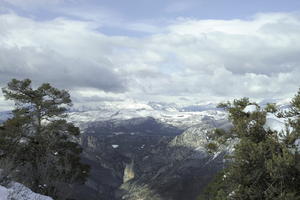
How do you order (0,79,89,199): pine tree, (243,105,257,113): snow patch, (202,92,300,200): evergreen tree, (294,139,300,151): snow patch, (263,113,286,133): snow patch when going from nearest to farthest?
(202,92,300,200): evergreen tree, (294,139,300,151): snow patch, (263,113,286,133): snow patch, (243,105,257,113): snow patch, (0,79,89,199): pine tree

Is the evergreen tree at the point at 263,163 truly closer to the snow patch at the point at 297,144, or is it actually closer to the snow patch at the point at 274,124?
the snow patch at the point at 297,144

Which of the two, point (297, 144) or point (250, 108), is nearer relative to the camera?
point (297, 144)

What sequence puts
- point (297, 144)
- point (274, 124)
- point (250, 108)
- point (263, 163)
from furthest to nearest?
point (250, 108), point (274, 124), point (297, 144), point (263, 163)

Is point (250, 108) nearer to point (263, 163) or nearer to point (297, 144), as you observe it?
point (297, 144)

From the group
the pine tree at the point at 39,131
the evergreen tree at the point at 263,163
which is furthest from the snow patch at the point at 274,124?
the pine tree at the point at 39,131

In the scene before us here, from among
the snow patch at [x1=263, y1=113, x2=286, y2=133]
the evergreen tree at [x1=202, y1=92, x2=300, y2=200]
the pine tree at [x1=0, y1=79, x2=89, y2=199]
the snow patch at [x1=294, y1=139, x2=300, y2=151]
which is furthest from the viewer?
the pine tree at [x1=0, y1=79, x2=89, y2=199]

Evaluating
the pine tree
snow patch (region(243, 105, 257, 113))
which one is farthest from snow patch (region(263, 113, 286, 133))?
the pine tree

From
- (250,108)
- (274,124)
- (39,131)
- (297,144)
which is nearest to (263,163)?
(297,144)

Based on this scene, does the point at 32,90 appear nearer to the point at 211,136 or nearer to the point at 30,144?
the point at 30,144

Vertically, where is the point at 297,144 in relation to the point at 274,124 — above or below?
below

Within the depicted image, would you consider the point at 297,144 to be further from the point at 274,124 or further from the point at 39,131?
the point at 39,131

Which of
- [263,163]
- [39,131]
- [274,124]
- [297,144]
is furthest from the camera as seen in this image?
[39,131]

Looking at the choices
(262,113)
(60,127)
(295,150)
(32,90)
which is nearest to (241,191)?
(295,150)

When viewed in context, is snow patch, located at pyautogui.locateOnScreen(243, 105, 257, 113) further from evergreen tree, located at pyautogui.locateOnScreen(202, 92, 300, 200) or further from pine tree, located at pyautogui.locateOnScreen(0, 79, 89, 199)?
pine tree, located at pyautogui.locateOnScreen(0, 79, 89, 199)
